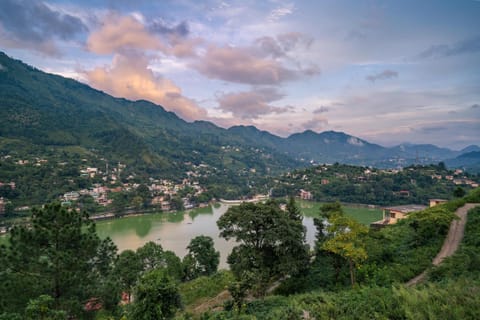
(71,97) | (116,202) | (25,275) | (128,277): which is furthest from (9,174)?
(71,97)

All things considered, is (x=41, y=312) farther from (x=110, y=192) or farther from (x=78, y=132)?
(x=78, y=132)

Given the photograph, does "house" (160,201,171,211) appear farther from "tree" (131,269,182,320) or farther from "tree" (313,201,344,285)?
"tree" (131,269,182,320)

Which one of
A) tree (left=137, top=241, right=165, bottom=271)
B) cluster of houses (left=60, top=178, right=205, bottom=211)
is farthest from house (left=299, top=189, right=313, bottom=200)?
tree (left=137, top=241, right=165, bottom=271)

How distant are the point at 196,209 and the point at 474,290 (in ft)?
147

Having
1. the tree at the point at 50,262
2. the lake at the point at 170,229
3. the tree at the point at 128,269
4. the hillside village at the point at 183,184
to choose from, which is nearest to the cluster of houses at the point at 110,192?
the hillside village at the point at 183,184

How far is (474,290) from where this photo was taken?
3910 millimetres

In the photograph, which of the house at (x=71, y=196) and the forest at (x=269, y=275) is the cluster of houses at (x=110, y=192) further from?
the forest at (x=269, y=275)

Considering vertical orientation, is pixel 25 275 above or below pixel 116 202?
above

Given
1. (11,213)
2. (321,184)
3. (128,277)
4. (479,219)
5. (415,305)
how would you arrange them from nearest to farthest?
1. (415,305)
2. (479,219)
3. (128,277)
4. (11,213)
5. (321,184)

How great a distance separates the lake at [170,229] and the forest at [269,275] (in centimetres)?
1173

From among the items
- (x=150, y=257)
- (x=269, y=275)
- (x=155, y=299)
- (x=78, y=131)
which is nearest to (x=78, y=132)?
(x=78, y=131)

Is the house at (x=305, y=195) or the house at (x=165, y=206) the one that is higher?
the house at (x=305, y=195)

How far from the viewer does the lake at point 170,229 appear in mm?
23527

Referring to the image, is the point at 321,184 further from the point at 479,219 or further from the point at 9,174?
the point at 9,174
